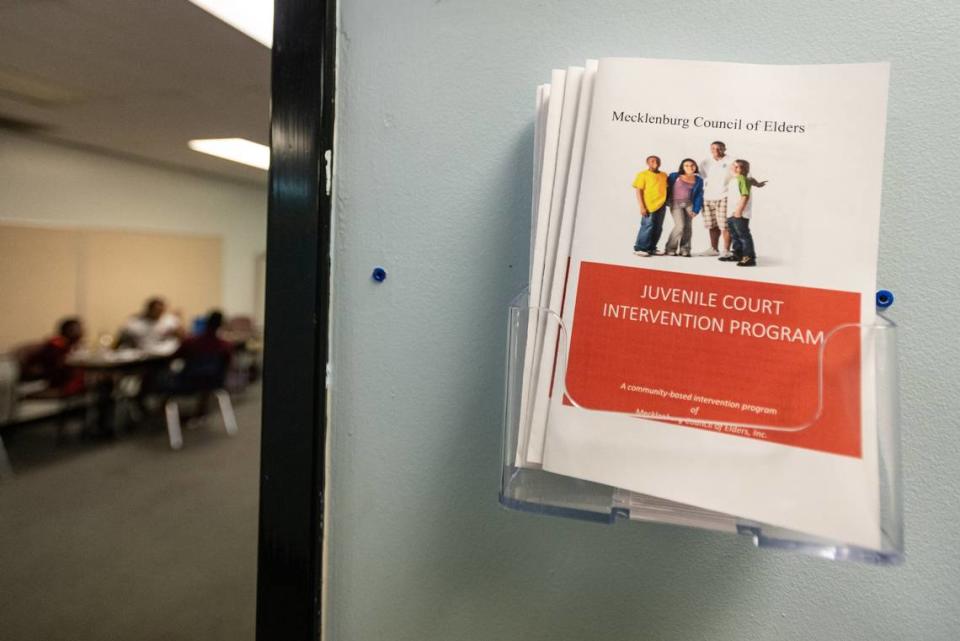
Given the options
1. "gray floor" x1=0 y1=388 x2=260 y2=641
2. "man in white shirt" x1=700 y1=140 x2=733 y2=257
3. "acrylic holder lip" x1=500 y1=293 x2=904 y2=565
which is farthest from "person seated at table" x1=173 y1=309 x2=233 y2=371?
"man in white shirt" x1=700 y1=140 x2=733 y2=257

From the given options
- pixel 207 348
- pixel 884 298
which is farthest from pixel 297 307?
pixel 207 348

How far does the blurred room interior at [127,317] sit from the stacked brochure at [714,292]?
817mm

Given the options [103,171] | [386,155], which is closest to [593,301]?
[386,155]

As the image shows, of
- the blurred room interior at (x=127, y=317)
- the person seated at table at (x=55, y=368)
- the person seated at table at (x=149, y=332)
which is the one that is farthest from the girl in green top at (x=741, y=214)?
the person seated at table at (x=149, y=332)

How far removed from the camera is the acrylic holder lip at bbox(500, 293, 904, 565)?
12.8 inches

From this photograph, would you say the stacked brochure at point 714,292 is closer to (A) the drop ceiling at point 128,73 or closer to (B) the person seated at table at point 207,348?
(A) the drop ceiling at point 128,73

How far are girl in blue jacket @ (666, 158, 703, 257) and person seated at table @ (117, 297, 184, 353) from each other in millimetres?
4344

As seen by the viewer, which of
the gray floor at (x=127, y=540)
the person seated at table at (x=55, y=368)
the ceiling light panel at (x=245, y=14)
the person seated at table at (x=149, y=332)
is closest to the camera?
the ceiling light panel at (x=245, y=14)

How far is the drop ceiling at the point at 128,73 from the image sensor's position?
5.51ft

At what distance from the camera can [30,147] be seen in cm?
→ 358

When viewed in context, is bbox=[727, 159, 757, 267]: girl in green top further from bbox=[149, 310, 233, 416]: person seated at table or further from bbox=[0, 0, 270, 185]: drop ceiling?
bbox=[149, 310, 233, 416]: person seated at table

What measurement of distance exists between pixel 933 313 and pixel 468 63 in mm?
436

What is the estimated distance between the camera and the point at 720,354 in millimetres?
347

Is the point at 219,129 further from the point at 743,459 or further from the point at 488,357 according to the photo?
the point at 743,459
